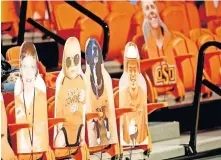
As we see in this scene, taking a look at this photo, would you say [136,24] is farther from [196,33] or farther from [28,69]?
[28,69]

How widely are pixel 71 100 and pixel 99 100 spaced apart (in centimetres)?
26

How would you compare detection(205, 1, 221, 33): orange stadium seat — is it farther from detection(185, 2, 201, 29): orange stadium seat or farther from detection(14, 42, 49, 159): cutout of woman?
detection(14, 42, 49, 159): cutout of woman

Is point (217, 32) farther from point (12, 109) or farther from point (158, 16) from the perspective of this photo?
point (12, 109)

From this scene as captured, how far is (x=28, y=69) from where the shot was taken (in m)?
3.59

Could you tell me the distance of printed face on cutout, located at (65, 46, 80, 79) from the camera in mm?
3787

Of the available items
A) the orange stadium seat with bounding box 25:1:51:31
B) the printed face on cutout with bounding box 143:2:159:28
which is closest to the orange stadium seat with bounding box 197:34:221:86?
the printed face on cutout with bounding box 143:2:159:28

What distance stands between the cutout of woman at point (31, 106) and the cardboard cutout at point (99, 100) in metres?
0.39

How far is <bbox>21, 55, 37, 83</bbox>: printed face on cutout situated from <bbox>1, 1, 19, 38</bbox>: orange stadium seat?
4.96 ft

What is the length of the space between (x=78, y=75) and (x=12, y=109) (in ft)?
1.52

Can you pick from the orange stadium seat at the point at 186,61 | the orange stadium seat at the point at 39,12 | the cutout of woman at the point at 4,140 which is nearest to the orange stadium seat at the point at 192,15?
the orange stadium seat at the point at 186,61

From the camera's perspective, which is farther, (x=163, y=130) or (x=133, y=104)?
(x=163, y=130)

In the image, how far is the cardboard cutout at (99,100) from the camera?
3.94 m

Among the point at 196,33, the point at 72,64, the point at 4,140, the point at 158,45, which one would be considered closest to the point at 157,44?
the point at 158,45

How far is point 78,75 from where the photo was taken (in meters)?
3.82
